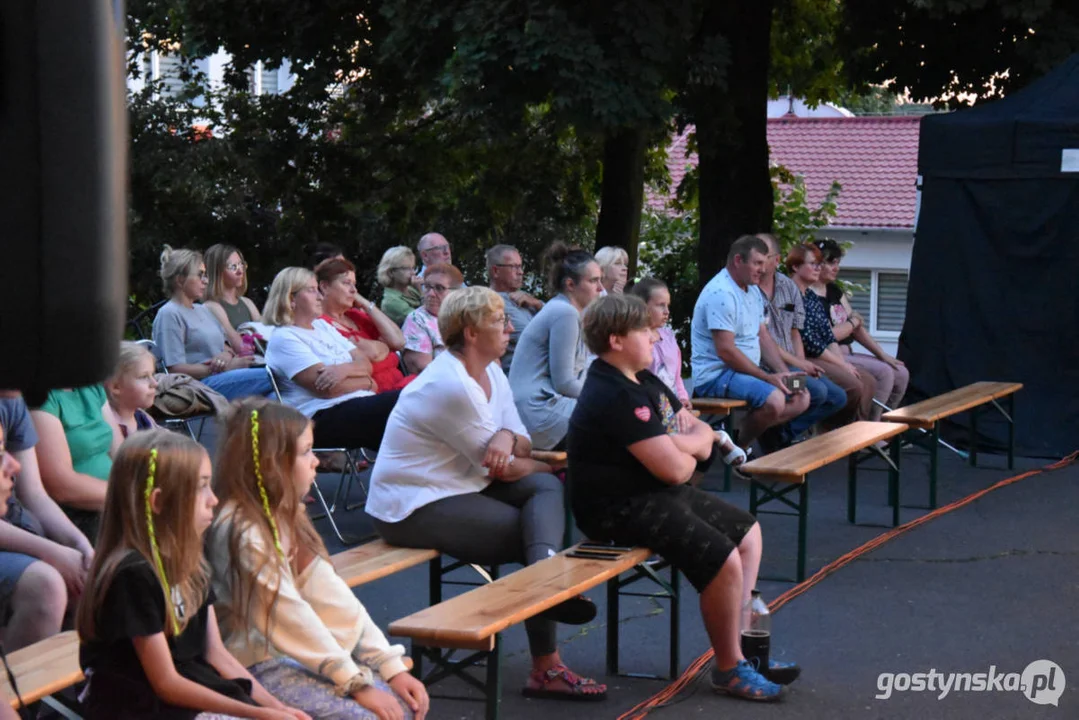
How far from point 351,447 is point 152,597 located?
171 inches

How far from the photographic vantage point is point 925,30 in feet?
43.5

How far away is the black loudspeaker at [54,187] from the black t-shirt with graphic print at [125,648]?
2.35 metres

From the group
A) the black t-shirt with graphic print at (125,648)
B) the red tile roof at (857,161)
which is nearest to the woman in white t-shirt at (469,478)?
the black t-shirt with graphic print at (125,648)

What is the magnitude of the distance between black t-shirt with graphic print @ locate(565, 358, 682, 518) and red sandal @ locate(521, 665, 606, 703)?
1.91ft

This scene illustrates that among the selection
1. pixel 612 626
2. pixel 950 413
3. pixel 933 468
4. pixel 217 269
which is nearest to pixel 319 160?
pixel 217 269

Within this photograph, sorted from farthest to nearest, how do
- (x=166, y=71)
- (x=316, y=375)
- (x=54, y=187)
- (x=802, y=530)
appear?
(x=166, y=71) < (x=316, y=375) < (x=802, y=530) < (x=54, y=187)

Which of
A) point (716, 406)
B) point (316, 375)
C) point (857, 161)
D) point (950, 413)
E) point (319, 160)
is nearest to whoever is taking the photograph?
point (316, 375)

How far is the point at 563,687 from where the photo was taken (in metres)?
5.38

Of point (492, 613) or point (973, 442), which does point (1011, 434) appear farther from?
point (492, 613)

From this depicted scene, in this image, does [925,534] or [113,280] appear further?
[925,534]

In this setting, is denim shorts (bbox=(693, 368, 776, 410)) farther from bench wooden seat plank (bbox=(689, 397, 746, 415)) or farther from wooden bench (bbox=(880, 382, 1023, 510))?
wooden bench (bbox=(880, 382, 1023, 510))

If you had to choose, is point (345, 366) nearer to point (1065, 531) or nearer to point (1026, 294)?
point (1065, 531)

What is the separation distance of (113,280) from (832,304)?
1075cm

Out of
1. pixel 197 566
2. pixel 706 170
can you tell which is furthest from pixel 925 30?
pixel 197 566
